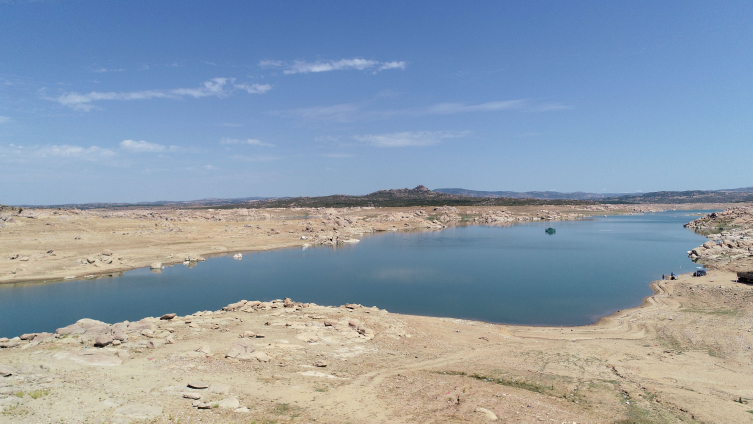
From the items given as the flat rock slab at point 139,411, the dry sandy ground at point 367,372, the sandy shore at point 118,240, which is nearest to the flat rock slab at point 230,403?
the dry sandy ground at point 367,372

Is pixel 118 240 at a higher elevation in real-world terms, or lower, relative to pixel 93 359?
higher

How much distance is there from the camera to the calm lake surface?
2345cm

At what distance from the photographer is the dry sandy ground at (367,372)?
8906mm

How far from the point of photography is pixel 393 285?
31641 millimetres

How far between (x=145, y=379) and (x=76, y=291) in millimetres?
23228

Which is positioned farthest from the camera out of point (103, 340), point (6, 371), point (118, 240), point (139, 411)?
point (118, 240)

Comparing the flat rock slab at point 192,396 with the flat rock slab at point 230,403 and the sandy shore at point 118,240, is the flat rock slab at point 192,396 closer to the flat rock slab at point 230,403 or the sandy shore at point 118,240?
the flat rock slab at point 230,403

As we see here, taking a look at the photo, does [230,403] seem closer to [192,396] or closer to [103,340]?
[192,396]

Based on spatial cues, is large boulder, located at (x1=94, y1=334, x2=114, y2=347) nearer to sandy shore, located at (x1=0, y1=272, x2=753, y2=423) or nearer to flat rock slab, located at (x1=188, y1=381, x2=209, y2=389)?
sandy shore, located at (x1=0, y1=272, x2=753, y2=423)

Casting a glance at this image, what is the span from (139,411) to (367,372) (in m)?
6.19

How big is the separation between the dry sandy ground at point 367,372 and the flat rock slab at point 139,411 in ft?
0.13

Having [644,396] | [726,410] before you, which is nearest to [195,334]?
[644,396]

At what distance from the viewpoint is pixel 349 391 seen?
34.0 feet

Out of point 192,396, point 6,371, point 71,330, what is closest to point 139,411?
point 192,396
